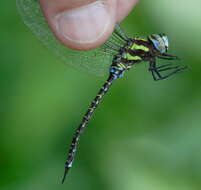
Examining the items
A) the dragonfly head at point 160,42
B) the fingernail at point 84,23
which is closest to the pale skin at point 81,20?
the fingernail at point 84,23

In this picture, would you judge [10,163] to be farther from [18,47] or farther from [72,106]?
[18,47]

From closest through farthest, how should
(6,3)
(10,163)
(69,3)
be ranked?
(69,3) → (10,163) → (6,3)

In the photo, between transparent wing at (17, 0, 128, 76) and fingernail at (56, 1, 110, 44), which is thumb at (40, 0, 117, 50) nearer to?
fingernail at (56, 1, 110, 44)

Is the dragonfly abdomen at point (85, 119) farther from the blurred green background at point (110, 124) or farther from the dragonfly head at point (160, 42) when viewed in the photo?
the blurred green background at point (110, 124)

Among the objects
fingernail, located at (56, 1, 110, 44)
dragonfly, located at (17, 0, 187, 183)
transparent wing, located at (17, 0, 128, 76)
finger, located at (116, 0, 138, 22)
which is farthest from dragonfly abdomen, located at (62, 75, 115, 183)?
fingernail, located at (56, 1, 110, 44)

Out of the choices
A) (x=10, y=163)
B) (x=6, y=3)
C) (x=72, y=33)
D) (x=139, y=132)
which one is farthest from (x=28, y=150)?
(x=72, y=33)

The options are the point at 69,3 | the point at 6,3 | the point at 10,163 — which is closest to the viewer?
the point at 69,3
